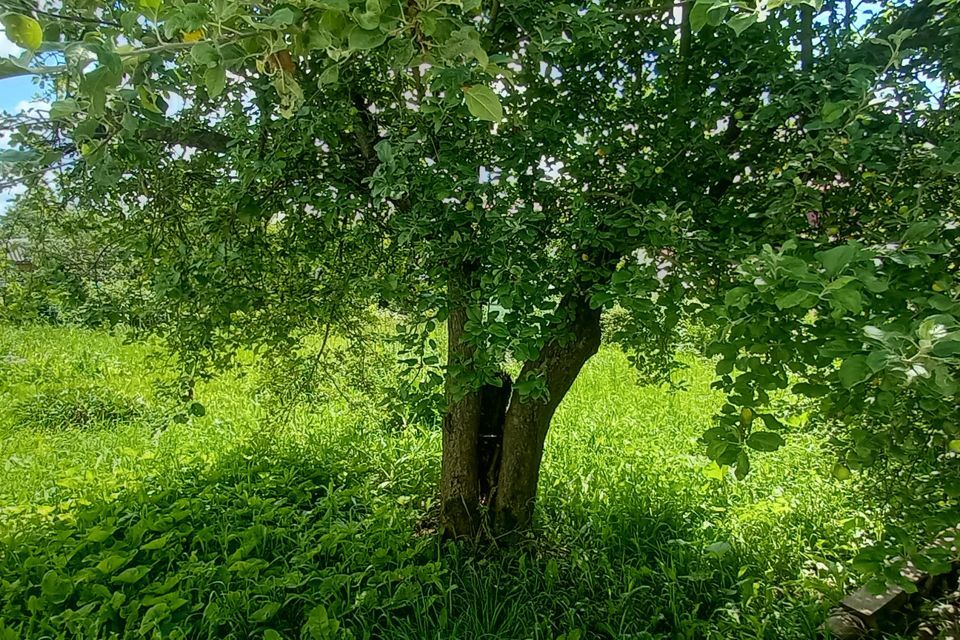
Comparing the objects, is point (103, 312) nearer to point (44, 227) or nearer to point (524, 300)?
point (44, 227)

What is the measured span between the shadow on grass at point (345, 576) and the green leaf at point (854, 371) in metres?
1.46

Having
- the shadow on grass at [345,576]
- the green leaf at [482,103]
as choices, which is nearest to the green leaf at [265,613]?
the shadow on grass at [345,576]

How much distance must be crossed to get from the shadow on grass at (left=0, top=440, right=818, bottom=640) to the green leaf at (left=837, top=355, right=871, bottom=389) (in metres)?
1.46

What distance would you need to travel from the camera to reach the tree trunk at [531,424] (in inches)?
84.7

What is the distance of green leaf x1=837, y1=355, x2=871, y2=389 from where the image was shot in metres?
0.89

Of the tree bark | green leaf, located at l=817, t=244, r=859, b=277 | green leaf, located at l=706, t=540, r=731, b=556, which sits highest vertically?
green leaf, located at l=817, t=244, r=859, b=277

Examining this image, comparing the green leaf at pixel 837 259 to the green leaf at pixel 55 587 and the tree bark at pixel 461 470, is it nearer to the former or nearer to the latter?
the tree bark at pixel 461 470

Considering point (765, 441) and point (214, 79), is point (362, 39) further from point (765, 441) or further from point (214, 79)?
point (765, 441)

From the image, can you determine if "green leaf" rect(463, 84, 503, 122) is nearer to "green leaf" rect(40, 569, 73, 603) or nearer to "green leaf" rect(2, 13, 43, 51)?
"green leaf" rect(2, 13, 43, 51)

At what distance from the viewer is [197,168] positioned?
6.55 feet

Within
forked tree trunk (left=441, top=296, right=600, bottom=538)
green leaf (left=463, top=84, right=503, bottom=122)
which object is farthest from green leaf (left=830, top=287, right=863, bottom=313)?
forked tree trunk (left=441, top=296, right=600, bottom=538)

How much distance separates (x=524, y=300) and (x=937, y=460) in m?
1.10

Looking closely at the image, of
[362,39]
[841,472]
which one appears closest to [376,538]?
[841,472]

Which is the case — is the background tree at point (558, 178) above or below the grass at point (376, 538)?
above
